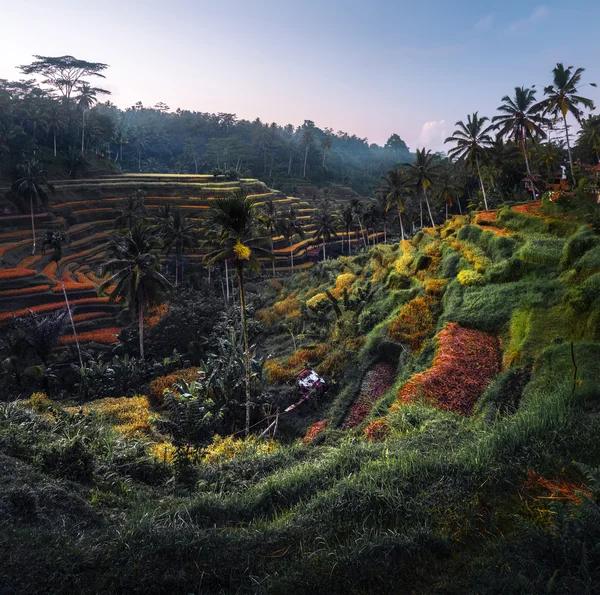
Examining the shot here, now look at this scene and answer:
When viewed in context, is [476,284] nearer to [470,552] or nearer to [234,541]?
[470,552]

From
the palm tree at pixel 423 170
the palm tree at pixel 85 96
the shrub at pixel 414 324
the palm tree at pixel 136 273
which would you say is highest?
the palm tree at pixel 85 96

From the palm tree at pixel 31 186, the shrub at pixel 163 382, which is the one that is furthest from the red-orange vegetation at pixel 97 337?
the palm tree at pixel 31 186

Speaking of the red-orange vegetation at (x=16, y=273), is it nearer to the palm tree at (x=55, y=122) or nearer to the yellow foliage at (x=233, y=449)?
the yellow foliage at (x=233, y=449)

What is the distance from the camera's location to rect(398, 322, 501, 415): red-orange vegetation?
14789 millimetres

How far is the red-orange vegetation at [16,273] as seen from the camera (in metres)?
39.8

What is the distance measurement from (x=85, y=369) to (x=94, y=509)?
22878 mm

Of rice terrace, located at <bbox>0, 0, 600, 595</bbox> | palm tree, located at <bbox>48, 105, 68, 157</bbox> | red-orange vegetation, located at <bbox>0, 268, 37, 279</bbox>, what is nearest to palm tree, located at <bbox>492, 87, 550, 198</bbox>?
rice terrace, located at <bbox>0, 0, 600, 595</bbox>

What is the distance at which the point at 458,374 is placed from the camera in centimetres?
1569

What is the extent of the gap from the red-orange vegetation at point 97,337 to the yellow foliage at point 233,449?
24.7 m

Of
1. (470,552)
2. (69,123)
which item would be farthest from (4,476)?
(69,123)

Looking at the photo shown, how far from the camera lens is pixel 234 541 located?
21.6ft

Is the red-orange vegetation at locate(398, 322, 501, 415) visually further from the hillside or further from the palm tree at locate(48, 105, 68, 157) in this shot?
the palm tree at locate(48, 105, 68, 157)

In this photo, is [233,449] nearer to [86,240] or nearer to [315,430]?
[315,430]

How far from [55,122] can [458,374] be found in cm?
8501
